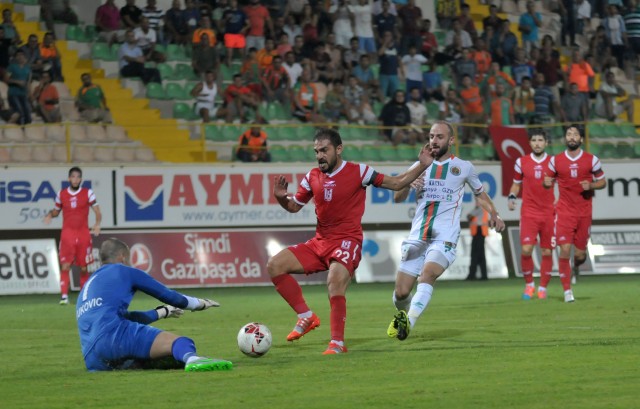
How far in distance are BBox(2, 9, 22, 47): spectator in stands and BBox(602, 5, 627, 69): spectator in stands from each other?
51.8 ft

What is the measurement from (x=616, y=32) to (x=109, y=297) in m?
25.8

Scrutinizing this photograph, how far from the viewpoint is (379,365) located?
33.8 ft

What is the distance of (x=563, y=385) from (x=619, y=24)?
2602 centimetres

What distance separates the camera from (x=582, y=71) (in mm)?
31484

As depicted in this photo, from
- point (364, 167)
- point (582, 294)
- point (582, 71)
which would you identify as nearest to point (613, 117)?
point (582, 71)

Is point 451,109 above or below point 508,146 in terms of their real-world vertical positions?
above

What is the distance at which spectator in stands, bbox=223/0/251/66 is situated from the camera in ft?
93.9

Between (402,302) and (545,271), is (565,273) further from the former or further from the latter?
(402,302)

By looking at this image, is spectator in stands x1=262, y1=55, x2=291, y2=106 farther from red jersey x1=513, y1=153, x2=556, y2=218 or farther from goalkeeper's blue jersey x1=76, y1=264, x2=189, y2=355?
goalkeeper's blue jersey x1=76, y1=264, x2=189, y2=355

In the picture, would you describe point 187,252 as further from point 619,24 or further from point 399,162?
point 619,24

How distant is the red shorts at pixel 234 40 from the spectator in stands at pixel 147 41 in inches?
59.6

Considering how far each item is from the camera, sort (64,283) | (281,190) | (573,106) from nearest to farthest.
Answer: (281,190), (64,283), (573,106)

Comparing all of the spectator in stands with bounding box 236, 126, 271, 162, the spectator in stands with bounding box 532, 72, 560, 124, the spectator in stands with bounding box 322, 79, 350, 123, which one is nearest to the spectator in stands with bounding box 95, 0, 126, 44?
the spectator in stands with bounding box 236, 126, 271, 162

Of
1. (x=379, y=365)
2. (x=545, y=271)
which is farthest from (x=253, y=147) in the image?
(x=379, y=365)
